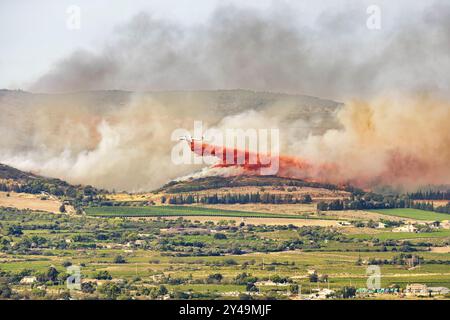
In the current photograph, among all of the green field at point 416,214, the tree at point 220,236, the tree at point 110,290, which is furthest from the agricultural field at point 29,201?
the tree at point 110,290

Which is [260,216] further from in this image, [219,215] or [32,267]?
[32,267]

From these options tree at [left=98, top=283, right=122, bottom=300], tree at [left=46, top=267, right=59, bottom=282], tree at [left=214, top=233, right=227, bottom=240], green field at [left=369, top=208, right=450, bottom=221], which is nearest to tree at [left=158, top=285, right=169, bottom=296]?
tree at [left=98, top=283, right=122, bottom=300]

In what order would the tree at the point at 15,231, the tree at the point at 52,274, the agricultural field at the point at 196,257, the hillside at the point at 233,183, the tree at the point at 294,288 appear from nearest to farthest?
the tree at the point at 294,288 < the agricultural field at the point at 196,257 < the tree at the point at 52,274 < the tree at the point at 15,231 < the hillside at the point at 233,183

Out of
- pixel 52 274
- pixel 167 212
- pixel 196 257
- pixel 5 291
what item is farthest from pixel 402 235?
pixel 5 291

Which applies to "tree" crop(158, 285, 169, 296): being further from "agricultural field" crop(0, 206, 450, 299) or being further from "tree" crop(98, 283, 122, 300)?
"tree" crop(98, 283, 122, 300)

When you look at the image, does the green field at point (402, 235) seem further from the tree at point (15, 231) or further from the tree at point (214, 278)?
the tree at point (15, 231)

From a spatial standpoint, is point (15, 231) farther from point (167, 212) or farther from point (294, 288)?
point (294, 288)
